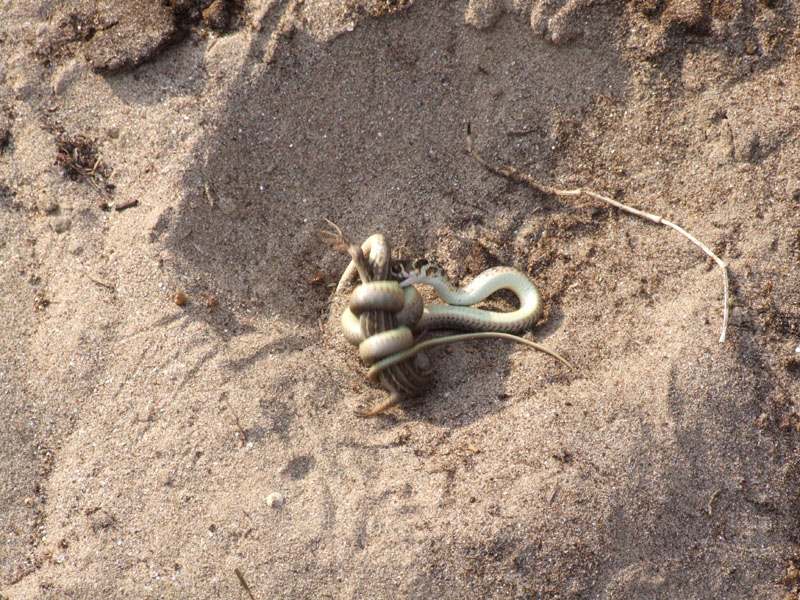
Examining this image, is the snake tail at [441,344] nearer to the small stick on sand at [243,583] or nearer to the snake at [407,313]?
the snake at [407,313]

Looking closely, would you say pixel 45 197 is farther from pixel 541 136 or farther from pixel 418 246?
pixel 541 136

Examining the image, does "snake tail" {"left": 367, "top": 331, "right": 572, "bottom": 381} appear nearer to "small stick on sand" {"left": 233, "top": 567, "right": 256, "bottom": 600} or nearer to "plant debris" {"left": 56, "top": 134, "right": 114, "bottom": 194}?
"small stick on sand" {"left": 233, "top": 567, "right": 256, "bottom": 600}

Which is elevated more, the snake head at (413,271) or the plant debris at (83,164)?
the plant debris at (83,164)

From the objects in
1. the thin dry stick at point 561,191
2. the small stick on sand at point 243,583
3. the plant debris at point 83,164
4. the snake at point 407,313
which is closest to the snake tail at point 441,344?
the snake at point 407,313

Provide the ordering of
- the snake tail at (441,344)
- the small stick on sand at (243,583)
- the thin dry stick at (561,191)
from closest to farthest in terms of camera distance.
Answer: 1. the small stick on sand at (243,583)
2. the snake tail at (441,344)
3. the thin dry stick at (561,191)

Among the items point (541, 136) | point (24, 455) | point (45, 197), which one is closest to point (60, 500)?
point (24, 455)

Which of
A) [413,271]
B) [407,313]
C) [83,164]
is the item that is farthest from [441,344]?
[83,164]
